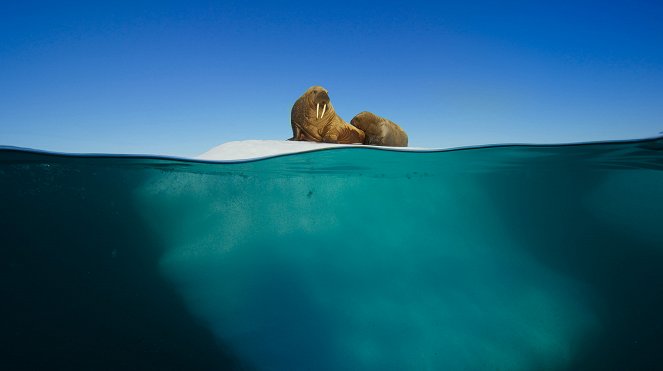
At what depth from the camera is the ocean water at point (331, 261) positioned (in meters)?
6.47

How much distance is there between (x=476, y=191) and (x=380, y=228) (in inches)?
129

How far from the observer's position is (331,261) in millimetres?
9359

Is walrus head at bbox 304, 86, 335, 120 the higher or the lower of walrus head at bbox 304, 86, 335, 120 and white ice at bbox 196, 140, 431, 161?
the higher

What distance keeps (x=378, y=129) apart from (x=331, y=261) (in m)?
4.69

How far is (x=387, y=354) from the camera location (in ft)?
21.7

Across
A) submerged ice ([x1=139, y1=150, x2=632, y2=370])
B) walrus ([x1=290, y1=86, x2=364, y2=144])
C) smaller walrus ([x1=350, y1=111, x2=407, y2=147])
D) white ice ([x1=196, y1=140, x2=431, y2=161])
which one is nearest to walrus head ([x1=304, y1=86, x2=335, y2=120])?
walrus ([x1=290, y1=86, x2=364, y2=144])

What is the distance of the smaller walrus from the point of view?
1028 cm

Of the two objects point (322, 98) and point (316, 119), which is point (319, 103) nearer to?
point (322, 98)

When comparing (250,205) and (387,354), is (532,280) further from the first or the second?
(250,205)

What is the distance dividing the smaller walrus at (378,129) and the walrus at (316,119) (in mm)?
1084

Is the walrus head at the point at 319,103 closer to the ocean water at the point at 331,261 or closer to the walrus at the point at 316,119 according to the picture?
the walrus at the point at 316,119

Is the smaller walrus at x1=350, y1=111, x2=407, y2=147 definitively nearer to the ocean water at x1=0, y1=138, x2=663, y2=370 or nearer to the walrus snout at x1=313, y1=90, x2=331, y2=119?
the walrus snout at x1=313, y1=90, x2=331, y2=119

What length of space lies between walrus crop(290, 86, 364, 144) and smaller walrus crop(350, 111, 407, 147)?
1084 mm

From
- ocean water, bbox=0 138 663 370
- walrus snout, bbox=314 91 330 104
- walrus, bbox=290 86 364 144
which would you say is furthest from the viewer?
walrus, bbox=290 86 364 144
